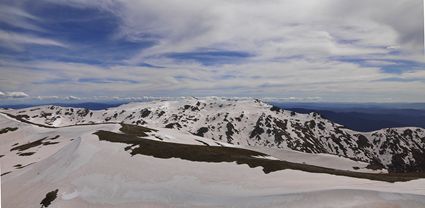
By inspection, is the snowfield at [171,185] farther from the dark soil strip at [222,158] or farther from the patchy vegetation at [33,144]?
the patchy vegetation at [33,144]

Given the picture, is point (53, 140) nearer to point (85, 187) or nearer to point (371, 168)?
point (85, 187)

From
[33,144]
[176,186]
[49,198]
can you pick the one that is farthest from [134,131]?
[176,186]

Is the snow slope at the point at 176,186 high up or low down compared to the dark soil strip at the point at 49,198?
up

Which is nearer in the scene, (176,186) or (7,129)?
(176,186)

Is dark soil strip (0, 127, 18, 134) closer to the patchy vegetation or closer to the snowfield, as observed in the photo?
the patchy vegetation

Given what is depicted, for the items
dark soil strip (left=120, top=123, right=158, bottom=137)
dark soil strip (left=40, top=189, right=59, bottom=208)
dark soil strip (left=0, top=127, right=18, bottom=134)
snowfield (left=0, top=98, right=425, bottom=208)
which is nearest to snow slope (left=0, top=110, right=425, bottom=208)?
snowfield (left=0, top=98, right=425, bottom=208)

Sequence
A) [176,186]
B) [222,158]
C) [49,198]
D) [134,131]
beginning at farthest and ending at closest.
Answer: [134,131]
[222,158]
[49,198]
[176,186]

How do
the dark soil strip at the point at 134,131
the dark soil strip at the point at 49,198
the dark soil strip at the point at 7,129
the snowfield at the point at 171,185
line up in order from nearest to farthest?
the snowfield at the point at 171,185 < the dark soil strip at the point at 49,198 < the dark soil strip at the point at 134,131 < the dark soil strip at the point at 7,129

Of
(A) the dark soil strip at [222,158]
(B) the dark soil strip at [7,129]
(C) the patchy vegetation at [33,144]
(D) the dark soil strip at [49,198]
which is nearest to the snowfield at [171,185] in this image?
(D) the dark soil strip at [49,198]

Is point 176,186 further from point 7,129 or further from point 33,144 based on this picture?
point 7,129
